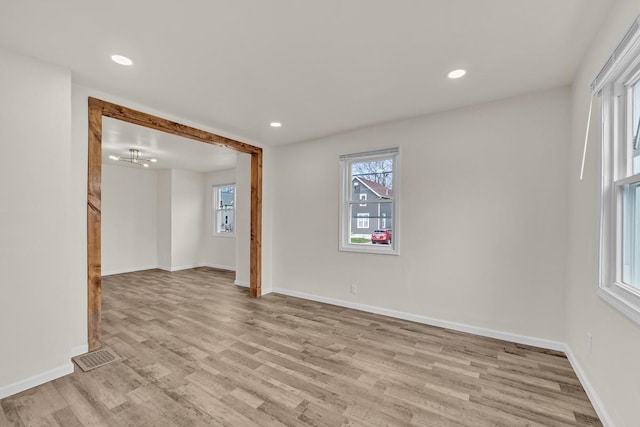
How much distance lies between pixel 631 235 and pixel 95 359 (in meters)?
4.24

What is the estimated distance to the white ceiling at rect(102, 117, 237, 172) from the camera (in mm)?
3982

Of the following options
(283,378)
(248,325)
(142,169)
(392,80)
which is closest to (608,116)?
(392,80)

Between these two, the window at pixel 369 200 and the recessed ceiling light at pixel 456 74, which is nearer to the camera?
the recessed ceiling light at pixel 456 74

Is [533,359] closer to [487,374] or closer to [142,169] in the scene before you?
[487,374]

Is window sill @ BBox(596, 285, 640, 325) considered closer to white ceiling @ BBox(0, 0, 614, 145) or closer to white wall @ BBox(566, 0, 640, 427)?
white wall @ BBox(566, 0, 640, 427)

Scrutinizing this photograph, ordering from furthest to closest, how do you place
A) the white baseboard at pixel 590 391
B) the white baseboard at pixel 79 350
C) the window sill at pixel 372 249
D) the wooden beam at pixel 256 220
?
the wooden beam at pixel 256 220, the window sill at pixel 372 249, the white baseboard at pixel 79 350, the white baseboard at pixel 590 391

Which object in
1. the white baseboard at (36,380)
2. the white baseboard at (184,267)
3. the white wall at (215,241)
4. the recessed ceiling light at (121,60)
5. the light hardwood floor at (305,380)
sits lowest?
the white baseboard at (184,267)

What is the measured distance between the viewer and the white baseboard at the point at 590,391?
1707 mm

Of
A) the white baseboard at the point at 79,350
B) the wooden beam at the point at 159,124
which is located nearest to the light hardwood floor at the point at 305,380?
the white baseboard at the point at 79,350

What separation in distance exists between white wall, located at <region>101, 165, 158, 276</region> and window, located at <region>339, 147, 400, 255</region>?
554 centimetres

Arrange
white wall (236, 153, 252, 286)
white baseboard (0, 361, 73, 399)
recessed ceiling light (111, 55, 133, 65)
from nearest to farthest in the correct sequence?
white baseboard (0, 361, 73, 399), recessed ceiling light (111, 55, 133, 65), white wall (236, 153, 252, 286)

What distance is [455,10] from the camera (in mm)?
1666

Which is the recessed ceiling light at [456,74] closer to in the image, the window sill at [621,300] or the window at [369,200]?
the window at [369,200]

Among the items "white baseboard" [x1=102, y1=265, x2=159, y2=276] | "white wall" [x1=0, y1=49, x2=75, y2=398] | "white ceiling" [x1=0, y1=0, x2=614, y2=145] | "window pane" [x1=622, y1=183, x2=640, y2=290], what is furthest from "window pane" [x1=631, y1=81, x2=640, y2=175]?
"white baseboard" [x1=102, y1=265, x2=159, y2=276]
